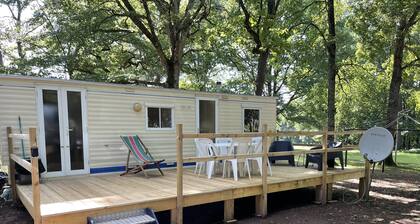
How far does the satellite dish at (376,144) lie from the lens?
223 inches

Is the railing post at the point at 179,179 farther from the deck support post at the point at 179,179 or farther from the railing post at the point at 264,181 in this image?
the railing post at the point at 264,181

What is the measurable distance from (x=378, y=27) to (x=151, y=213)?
9161 millimetres

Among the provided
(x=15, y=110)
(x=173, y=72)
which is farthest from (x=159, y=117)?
(x=173, y=72)

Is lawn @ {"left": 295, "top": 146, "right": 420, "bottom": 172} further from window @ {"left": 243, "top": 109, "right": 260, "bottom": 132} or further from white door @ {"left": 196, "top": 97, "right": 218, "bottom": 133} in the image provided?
white door @ {"left": 196, "top": 97, "right": 218, "bottom": 133}

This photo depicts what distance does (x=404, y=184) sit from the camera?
7.94 metres

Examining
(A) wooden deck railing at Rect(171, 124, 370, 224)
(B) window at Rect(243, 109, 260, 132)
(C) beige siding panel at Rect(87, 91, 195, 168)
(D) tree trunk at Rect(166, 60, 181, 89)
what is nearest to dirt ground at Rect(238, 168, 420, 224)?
(A) wooden deck railing at Rect(171, 124, 370, 224)

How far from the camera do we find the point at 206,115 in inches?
308

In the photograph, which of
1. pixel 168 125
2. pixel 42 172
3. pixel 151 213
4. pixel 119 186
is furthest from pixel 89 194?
pixel 168 125

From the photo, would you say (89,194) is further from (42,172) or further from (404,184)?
(404,184)

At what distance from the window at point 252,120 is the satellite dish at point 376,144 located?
3.16 metres

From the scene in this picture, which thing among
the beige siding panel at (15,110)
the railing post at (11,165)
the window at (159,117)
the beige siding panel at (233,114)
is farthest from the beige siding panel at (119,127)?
the railing post at (11,165)

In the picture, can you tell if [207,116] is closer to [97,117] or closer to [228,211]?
[97,117]

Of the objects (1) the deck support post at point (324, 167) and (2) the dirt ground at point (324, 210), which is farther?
(1) the deck support post at point (324, 167)

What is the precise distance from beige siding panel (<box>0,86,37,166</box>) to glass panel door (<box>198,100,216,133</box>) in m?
3.73
